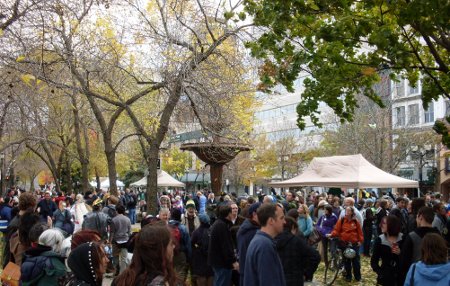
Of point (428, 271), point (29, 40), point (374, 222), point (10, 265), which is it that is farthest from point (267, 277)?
point (374, 222)

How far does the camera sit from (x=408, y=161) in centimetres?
4444

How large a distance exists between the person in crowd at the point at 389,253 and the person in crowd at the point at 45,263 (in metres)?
4.33

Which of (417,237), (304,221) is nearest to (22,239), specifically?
(417,237)

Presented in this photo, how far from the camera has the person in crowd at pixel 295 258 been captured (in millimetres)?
6520

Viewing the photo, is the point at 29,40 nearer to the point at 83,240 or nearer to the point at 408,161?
the point at 83,240

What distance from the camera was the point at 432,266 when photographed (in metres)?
5.21

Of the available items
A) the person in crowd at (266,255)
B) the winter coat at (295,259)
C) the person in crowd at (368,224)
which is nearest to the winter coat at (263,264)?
the person in crowd at (266,255)

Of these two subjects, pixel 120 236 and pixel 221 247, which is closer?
pixel 221 247

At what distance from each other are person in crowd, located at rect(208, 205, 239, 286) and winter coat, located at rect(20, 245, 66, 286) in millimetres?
3122

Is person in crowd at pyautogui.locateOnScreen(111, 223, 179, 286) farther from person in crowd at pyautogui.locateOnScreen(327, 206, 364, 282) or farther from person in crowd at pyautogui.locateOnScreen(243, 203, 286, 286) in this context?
person in crowd at pyautogui.locateOnScreen(327, 206, 364, 282)

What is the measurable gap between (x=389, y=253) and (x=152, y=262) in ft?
15.6

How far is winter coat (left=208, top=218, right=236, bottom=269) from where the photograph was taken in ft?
25.8

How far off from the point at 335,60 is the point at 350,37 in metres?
0.61

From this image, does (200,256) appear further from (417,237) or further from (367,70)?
(367,70)
